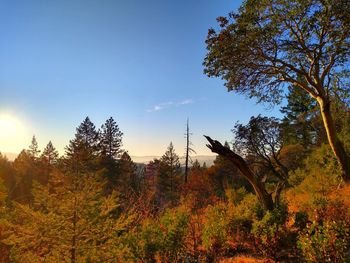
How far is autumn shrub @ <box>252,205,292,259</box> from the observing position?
300 inches

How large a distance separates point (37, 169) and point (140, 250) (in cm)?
4325

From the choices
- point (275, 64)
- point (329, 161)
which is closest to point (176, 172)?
point (329, 161)

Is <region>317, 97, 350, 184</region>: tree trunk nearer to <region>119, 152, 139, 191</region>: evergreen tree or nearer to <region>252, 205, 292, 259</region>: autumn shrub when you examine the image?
<region>252, 205, 292, 259</region>: autumn shrub

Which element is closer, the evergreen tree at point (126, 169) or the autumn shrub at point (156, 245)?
the autumn shrub at point (156, 245)

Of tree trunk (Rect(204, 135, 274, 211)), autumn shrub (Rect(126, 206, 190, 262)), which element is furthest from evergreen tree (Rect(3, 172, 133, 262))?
tree trunk (Rect(204, 135, 274, 211))

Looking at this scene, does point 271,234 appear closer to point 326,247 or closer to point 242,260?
point 242,260

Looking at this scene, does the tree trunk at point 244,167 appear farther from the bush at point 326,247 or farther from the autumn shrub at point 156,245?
the bush at point 326,247

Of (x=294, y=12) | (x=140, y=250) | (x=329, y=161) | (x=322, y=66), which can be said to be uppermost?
(x=294, y=12)

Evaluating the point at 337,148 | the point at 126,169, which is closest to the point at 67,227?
the point at 337,148

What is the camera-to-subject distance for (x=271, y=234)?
7812mm

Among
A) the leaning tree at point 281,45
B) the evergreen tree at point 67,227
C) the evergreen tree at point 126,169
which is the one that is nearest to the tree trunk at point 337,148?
the leaning tree at point 281,45

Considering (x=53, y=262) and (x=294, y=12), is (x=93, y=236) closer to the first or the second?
(x=53, y=262)

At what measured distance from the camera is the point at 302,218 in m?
9.19

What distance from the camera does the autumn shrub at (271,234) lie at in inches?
300
